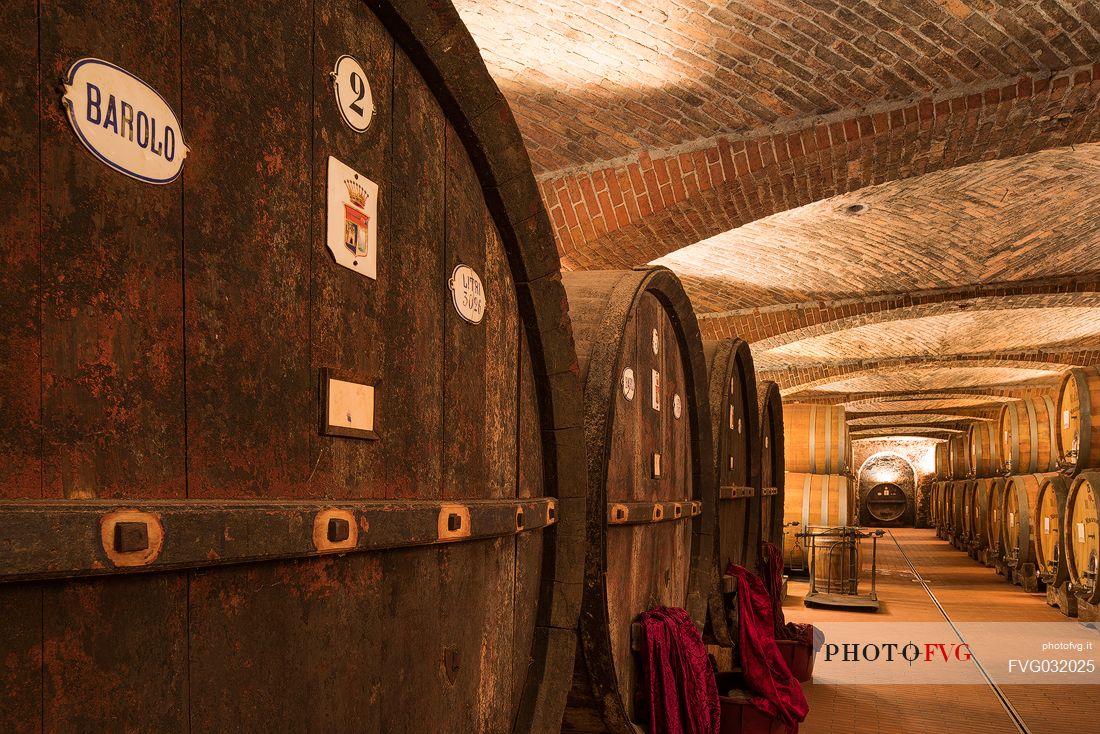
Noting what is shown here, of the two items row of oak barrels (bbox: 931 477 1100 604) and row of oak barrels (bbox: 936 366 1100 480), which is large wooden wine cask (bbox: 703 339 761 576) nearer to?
row of oak barrels (bbox: 931 477 1100 604)

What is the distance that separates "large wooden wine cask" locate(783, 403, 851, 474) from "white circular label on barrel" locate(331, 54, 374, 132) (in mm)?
10043

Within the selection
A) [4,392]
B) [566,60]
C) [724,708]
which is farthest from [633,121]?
[4,392]

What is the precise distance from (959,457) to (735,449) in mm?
14871

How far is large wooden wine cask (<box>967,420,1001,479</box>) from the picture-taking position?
45.2ft

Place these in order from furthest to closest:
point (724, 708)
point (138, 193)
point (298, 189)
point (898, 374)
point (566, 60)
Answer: point (898, 374) < point (566, 60) < point (724, 708) < point (298, 189) < point (138, 193)

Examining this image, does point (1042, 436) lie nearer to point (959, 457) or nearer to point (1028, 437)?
point (1028, 437)

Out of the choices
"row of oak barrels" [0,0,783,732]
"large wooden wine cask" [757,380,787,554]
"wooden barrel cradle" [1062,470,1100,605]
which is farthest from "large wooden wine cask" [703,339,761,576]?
"wooden barrel cradle" [1062,470,1100,605]

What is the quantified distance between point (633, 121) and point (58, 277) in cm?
617

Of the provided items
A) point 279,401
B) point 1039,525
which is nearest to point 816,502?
point 1039,525

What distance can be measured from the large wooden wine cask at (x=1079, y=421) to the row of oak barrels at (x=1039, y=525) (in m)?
0.20

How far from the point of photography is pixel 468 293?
5.20ft

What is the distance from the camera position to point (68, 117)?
79cm

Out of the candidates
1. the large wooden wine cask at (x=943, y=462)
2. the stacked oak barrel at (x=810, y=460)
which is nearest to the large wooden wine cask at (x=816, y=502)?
the stacked oak barrel at (x=810, y=460)

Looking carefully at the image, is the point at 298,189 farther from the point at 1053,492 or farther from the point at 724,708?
the point at 1053,492
